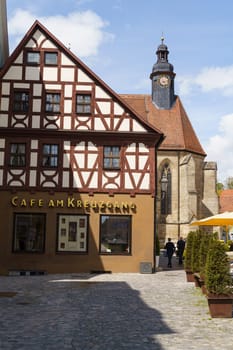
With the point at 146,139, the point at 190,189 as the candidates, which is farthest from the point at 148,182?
the point at 190,189

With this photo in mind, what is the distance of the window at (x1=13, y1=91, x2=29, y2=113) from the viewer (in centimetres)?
2116

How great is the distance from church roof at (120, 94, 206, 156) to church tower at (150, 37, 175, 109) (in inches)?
25.1

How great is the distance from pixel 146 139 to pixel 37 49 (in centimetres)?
656

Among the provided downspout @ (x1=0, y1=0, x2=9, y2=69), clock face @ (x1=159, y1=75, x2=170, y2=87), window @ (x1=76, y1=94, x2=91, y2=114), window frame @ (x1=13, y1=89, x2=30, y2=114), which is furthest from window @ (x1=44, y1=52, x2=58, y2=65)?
clock face @ (x1=159, y1=75, x2=170, y2=87)

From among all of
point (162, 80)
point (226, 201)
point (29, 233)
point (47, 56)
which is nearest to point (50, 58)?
point (47, 56)

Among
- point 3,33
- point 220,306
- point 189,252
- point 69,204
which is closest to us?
point 220,306

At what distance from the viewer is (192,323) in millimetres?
9375

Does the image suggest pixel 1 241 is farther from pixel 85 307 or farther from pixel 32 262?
pixel 85 307

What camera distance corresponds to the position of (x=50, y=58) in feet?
70.7

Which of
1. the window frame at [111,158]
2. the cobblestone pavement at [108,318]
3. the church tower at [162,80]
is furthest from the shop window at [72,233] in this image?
the church tower at [162,80]

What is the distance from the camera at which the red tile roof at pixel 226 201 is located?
57844mm

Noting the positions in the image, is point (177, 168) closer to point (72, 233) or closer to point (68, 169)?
point (68, 169)

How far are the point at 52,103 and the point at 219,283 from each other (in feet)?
44.2

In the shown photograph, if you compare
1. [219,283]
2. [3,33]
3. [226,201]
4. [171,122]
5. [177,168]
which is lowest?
[219,283]
